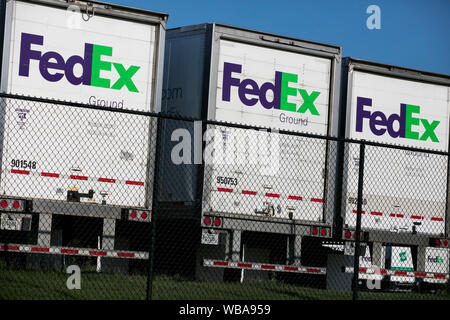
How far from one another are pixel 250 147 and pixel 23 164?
3.36m

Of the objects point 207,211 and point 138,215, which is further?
point 207,211

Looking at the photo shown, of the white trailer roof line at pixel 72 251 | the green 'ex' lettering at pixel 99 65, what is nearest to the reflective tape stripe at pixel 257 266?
the white trailer roof line at pixel 72 251

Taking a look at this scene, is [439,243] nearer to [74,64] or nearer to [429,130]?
[429,130]

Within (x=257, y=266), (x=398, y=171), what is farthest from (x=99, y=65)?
(x=398, y=171)

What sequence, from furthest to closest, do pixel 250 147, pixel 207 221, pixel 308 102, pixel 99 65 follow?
pixel 308 102
pixel 207 221
pixel 250 147
pixel 99 65

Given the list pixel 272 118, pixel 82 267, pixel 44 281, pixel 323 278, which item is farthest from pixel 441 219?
pixel 44 281

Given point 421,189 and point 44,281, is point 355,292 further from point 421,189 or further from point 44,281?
point 421,189

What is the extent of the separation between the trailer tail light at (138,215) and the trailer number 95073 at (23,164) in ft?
5.07

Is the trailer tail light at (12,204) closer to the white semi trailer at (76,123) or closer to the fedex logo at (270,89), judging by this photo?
the white semi trailer at (76,123)

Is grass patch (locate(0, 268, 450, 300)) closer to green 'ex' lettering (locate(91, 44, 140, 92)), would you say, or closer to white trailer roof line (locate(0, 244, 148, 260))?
white trailer roof line (locate(0, 244, 148, 260))

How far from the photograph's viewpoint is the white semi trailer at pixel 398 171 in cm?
1528

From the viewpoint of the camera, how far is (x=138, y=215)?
13422mm
